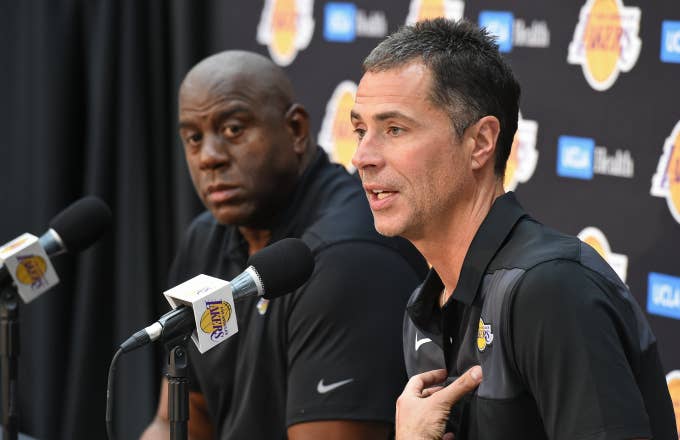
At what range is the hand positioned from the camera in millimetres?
1463

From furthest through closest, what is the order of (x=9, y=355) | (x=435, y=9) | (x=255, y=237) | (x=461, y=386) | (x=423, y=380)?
(x=435, y=9)
(x=255, y=237)
(x=9, y=355)
(x=423, y=380)
(x=461, y=386)

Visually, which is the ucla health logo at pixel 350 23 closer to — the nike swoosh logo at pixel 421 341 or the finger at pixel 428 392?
the nike swoosh logo at pixel 421 341

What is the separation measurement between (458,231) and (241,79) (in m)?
0.80

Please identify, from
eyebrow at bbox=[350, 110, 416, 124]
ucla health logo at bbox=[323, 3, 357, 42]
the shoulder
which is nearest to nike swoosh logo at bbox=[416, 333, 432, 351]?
the shoulder

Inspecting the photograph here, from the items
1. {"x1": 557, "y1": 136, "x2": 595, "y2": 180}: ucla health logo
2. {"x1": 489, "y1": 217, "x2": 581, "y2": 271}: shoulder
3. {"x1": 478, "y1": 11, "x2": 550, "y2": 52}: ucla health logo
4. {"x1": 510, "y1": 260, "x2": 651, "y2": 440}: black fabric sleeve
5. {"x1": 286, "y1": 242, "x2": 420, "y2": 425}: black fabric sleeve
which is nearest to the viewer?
{"x1": 510, "y1": 260, "x2": 651, "y2": 440}: black fabric sleeve

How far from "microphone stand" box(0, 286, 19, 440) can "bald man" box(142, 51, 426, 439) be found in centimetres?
47

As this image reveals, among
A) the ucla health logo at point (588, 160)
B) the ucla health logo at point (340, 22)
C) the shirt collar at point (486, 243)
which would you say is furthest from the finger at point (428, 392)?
the ucla health logo at point (340, 22)

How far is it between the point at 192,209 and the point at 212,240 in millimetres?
1058

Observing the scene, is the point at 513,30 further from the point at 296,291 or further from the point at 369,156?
the point at 369,156

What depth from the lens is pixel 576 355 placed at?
134cm

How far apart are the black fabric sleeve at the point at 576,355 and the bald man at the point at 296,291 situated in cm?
59

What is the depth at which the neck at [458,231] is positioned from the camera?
161 centimetres

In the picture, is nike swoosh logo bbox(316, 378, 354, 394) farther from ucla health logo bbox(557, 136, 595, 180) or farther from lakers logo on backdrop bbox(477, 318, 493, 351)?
ucla health logo bbox(557, 136, 595, 180)

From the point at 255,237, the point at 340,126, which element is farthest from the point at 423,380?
the point at 340,126
